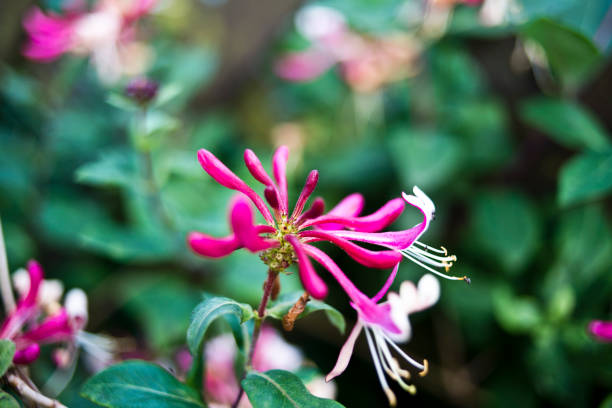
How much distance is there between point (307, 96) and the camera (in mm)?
1848

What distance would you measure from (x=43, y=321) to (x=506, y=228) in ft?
3.74

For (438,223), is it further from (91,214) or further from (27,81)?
(27,81)

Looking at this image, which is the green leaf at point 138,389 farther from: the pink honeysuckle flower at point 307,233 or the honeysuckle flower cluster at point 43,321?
the pink honeysuckle flower at point 307,233

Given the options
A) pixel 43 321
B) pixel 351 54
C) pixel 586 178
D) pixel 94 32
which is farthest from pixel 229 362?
pixel 351 54

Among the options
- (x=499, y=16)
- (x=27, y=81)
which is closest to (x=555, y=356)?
(x=499, y=16)

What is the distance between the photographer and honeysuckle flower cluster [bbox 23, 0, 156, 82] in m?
1.27

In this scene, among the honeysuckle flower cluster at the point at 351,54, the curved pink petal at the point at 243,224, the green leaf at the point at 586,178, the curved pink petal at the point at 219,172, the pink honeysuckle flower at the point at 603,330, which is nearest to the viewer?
the curved pink petal at the point at 243,224

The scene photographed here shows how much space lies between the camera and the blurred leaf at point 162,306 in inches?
44.6

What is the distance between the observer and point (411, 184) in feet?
4.17

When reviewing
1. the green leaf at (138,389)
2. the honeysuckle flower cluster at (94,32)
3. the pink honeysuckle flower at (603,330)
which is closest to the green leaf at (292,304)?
the green leaf at (138,389)

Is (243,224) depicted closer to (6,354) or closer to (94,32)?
(6,354)

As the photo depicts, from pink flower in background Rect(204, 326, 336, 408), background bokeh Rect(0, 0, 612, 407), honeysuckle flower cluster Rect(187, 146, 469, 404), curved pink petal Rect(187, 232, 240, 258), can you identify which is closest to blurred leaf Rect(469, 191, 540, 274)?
background bokeh Rect(0, 0, 612, 407)

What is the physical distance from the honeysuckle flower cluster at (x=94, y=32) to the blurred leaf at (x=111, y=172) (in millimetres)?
427

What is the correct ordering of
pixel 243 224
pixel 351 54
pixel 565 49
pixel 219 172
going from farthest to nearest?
pixel 351 54
pixel 565 49
pixel 219 172
pixel 243 224
